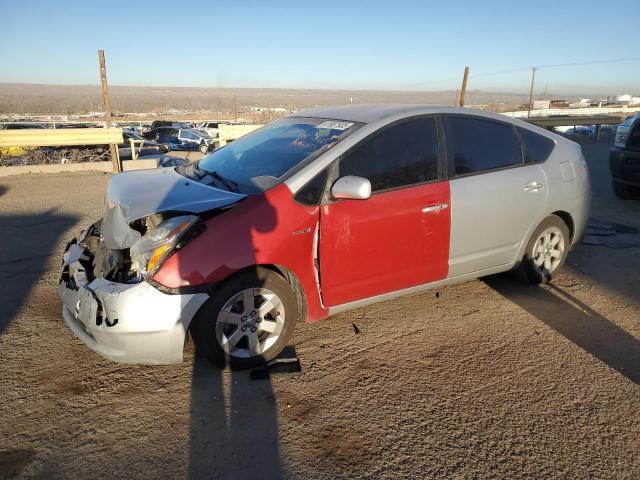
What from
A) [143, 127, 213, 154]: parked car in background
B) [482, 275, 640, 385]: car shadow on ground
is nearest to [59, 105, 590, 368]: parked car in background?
[482, 275, 640, 385]: car shadow on ground

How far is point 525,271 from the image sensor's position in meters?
4.61

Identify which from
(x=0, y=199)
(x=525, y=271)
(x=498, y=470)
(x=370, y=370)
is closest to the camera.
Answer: (x=498, y=470)

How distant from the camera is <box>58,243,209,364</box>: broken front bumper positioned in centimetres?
282

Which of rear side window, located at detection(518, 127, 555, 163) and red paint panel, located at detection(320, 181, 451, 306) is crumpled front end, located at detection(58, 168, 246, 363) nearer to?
red paint panel, located at detection(320, 181, 451, 306)

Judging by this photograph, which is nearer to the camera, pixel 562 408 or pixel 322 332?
pixel 562 408

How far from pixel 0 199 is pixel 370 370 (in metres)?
8.27

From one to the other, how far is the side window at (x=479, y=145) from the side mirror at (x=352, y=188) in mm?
1037

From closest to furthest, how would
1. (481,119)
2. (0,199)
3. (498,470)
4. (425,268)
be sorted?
(498,470) → (425,268) → (481,119) → (0,199)

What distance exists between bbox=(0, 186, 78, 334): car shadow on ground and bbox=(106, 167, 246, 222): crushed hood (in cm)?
147

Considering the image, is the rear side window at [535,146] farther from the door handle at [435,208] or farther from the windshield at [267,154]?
the windshield at [267,154]

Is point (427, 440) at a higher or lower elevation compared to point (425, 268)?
lower

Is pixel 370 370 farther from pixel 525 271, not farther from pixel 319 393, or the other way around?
pixel 525 271

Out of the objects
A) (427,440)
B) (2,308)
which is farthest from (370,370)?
(2,308)

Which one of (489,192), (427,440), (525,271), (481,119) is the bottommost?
(427,440)
